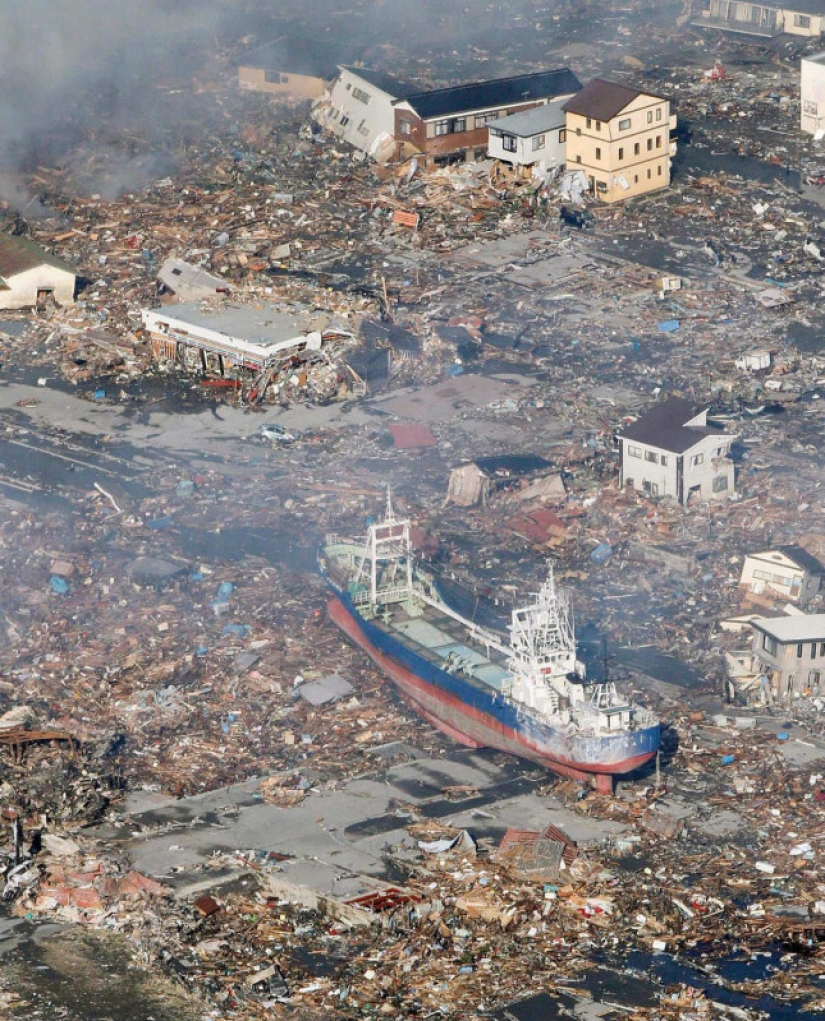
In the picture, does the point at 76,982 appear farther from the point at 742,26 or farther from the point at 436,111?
the point at 742,26

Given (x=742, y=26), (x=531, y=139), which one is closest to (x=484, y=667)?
(x=531, y=139)

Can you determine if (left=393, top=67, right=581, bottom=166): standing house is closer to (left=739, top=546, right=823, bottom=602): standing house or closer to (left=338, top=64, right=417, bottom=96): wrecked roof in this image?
(left=338, top=64, right=417, bottom=96): wrecked roof

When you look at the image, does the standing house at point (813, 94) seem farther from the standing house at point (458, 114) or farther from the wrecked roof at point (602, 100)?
the standing house at point (458, 114)

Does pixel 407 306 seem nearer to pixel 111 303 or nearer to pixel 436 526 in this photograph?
pixel 111 303

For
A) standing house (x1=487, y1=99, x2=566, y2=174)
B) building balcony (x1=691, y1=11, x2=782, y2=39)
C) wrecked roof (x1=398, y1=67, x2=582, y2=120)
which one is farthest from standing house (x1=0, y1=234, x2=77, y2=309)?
building balcony (x1=691, y1=11, x2=782, y2=39)

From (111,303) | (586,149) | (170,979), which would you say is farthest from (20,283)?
(170,979)

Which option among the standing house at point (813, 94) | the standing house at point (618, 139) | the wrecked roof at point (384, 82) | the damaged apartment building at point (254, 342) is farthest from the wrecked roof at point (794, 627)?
the wrecked roof at point (384, 82)
